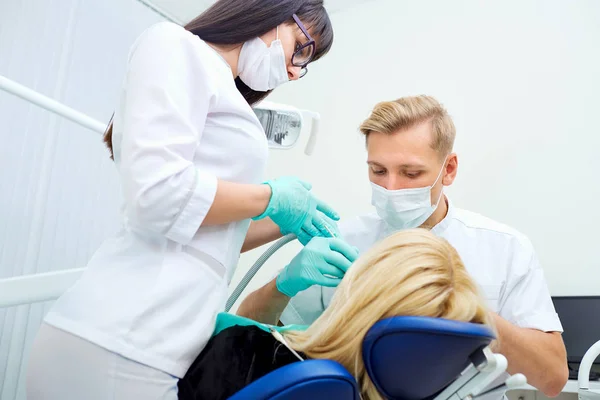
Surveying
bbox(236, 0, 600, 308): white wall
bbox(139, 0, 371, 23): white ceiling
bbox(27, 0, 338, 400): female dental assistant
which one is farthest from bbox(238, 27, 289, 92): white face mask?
bbox(139, 0, 371, 23): white ceiling

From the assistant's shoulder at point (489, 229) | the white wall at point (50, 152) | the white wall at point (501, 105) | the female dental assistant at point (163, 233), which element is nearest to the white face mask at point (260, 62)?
the female dental assistant at point (163, 233)

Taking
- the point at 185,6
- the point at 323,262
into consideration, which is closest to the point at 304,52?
the point at 323,262

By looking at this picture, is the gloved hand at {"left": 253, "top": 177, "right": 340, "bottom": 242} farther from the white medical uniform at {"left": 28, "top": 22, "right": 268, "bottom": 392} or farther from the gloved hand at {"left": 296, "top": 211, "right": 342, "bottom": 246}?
the white medical uniform at {"left": 28, "top": 22, "right": 268, "bottom": 392}

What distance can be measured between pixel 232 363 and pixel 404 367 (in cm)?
29

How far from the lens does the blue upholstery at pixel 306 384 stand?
690 millimetres

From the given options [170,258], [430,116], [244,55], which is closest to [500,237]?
[430,116]

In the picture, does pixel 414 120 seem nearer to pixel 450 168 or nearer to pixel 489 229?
pixel 450 168

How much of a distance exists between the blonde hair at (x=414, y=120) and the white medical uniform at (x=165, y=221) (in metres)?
0.91

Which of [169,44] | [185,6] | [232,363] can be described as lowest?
[232,363]

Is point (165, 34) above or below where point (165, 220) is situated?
above

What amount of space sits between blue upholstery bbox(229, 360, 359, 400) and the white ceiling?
3479 mm

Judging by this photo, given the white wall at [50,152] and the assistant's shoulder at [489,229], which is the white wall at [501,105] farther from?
→ the white wall at [50,152]

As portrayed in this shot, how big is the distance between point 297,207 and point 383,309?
0.37 metres

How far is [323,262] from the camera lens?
1.09 m
